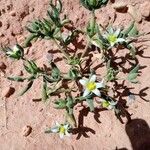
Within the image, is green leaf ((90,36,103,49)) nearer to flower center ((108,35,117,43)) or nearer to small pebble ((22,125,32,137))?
flower center ((108,35,117,43))

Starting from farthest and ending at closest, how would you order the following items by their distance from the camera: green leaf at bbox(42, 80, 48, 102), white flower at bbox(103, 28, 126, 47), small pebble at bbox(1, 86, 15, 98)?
1. small pebble at bbox(1, 86, 15, 98)
2. green leaf at bbox(42, 80, 48, 102)
3. white flower at bbox(103, 28, 126, 47)

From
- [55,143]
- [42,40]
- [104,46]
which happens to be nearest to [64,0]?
[42,40]

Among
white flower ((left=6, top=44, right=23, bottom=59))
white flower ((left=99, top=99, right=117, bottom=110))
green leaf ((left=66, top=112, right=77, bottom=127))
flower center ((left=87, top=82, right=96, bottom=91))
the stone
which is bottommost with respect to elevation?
green leaf ((left=66, top=112, right=77, bottom=127))

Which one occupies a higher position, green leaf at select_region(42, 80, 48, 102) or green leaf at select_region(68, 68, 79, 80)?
green leaf at select_region(68, 68, 79, 80)

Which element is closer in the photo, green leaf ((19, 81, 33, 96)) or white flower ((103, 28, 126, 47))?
white flower ((103, 28, 126, 47))

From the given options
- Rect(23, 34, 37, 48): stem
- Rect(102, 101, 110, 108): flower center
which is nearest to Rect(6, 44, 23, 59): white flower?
Rect(23, 34, 37, 48): stem

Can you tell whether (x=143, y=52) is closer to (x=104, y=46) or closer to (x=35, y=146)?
(x=104, y=46)

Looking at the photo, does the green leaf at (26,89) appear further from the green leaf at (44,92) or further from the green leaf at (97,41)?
the green leaf at (97,41)

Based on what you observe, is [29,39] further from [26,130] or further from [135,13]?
[135,13]

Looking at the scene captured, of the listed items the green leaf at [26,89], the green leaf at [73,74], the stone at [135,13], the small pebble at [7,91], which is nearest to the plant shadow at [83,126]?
the green leaf at [73,74]
